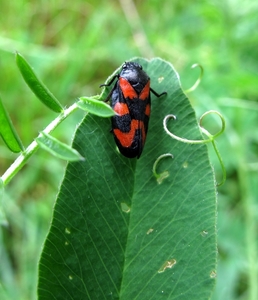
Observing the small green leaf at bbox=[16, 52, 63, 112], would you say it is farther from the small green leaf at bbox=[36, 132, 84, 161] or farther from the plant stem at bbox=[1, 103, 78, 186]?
the small green leaf at bbox=[36, 132, 84, 161]

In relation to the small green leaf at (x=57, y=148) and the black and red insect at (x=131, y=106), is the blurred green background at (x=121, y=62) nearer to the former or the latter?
the black and red insect at (x=131, y=106)

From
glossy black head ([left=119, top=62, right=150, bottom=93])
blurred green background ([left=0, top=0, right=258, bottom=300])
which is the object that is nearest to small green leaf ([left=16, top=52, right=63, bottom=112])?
glossy black head ([left=119, top=62, right=150, bottom=93])

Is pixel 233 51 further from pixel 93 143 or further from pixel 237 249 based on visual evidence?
pixel 93 143

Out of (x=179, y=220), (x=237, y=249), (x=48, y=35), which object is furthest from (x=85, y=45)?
(x=179, y=220)

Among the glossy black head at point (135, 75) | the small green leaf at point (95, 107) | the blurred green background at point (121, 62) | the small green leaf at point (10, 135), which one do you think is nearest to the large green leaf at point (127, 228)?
the small green leaf at point (95, 107)

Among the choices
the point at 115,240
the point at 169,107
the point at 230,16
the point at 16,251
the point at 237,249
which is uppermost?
the point at 169,107

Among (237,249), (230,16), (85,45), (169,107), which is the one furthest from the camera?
(85,45)
